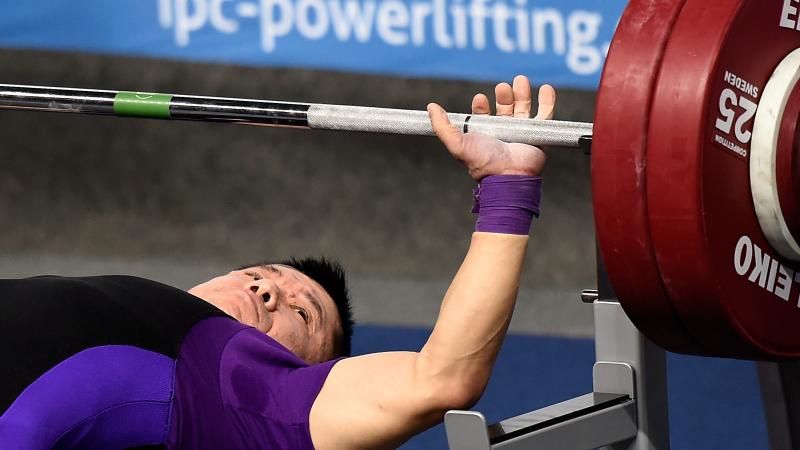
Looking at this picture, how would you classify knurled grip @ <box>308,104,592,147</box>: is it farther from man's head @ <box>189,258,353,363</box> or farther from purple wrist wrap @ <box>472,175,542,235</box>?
man's head @ <box>189,258,353,363</box>

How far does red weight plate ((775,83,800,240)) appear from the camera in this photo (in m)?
1.13

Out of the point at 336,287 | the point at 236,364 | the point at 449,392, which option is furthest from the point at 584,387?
the point at 449,392

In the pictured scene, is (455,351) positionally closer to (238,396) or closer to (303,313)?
(238,396)

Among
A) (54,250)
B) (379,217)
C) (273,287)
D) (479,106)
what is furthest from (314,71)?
(479,106)

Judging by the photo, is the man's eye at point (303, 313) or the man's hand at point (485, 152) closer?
the man's hand at point (485, 152)

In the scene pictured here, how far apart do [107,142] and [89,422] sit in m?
2.47

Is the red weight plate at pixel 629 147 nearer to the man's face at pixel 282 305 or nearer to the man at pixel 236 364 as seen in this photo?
the man at pixel 236 364

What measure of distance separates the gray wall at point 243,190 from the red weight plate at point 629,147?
2.39m

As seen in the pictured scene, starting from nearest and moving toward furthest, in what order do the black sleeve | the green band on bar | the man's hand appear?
1. the man's hand
2. the black sleeve
3. the green band on bar

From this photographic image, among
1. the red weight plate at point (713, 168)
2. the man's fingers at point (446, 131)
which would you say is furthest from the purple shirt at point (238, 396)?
the red weight plate at point (713, 168)

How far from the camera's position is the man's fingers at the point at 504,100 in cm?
125

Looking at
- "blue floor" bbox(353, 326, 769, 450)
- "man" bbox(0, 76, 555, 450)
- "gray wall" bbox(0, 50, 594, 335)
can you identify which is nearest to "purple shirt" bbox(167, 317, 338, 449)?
"man" bbox(0, 76, 555, 450)

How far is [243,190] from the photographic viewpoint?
3629mm

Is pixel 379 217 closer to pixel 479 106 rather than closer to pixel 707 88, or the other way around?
pixel 479 106
